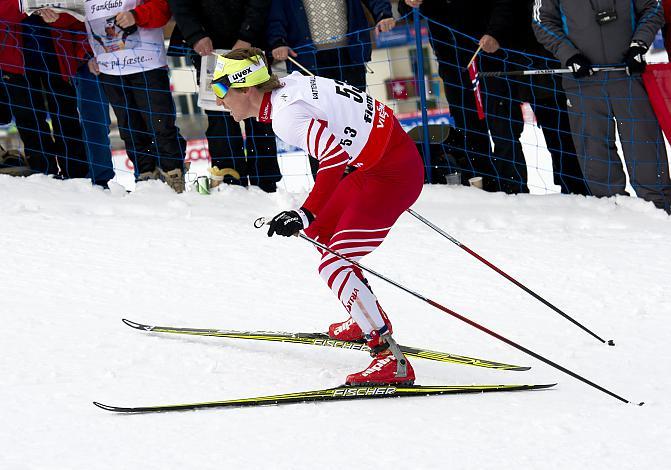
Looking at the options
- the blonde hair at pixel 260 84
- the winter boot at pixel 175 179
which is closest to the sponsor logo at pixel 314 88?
the blonde hair at pixel 260 84

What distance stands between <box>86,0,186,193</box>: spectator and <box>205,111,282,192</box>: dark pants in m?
0.30

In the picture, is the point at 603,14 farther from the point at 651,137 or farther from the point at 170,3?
the point at 170,3

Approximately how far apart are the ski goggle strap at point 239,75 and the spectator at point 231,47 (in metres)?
2.65

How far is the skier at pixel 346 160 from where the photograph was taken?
3.69 meters

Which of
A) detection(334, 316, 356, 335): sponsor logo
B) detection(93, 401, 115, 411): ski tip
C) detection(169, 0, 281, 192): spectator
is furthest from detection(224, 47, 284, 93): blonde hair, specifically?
detection(169, 0, 281, 192): spectator

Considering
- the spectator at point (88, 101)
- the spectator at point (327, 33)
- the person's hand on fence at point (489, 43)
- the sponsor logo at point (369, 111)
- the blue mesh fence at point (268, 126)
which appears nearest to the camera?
the sponsor logo at point (369, 111)

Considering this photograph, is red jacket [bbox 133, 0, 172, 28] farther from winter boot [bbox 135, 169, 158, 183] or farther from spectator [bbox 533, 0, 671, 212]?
spectator [bbox 533, 0, 671, 212]

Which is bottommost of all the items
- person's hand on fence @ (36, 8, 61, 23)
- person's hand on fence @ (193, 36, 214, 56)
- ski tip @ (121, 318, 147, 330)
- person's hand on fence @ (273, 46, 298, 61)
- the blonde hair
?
ski tip @ (121, 318, 147, 330)

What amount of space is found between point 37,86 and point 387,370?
4.12m

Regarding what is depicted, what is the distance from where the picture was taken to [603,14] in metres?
5.80

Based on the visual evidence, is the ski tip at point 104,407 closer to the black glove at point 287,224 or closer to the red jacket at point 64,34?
the black glove at point 287,224

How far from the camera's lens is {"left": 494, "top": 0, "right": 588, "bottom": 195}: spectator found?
6.26m

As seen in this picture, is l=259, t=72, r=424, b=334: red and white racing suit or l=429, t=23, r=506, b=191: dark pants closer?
l=259, t=72, r=424, b=334: red and white racing suit

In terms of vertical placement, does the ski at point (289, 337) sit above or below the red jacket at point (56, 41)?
below
